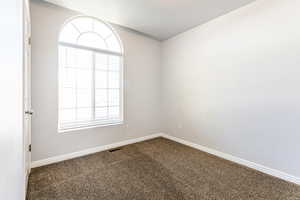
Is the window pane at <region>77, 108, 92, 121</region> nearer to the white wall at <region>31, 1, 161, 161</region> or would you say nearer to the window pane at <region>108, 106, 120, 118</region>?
the white wall at <region>31, 1, 161, 161</region>

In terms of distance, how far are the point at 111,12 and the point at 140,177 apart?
9.44 ft

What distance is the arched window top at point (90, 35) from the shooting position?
2.51 meters

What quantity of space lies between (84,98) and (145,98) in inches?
57.5

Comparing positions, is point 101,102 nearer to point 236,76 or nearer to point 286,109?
point 236,76

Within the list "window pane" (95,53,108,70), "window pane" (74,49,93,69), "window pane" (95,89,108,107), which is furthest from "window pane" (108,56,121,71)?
"window pane" (95,89,108,107)

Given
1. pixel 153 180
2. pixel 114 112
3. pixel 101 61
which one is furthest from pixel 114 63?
pixel 153 180

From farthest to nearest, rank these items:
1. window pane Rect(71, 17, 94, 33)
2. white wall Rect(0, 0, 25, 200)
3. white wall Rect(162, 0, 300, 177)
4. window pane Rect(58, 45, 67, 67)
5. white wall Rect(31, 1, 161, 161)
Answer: window pane Rect(71, 17, 94, 33)
window pane Rect(58, 45, 67, 67)
white wall Rect(31, 1, 161, 161)
white wall Rect(162, 0, 300, 177)
white wall Rect(0, 0, 25, 200)

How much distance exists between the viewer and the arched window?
97.9 inches

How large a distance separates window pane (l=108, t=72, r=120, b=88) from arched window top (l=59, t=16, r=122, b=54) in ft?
1.66

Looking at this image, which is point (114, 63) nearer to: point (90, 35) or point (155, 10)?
point (90, 35)

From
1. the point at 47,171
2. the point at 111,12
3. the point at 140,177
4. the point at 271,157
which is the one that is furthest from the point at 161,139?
the point at 111,12

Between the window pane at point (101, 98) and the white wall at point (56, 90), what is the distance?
48 centimetres

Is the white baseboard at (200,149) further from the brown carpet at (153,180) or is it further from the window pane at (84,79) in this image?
the window pane at (84,79)

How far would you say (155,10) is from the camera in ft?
7.95
